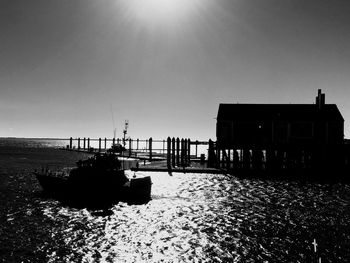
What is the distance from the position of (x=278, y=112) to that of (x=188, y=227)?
3504 centimetres

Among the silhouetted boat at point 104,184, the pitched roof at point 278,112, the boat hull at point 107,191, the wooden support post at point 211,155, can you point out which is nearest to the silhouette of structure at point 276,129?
the pitched roof at point 278,112

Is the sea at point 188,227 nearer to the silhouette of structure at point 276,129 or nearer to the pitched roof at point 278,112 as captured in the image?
the silhouette of structure at point 276,129

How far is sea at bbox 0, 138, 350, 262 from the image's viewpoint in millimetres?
15828

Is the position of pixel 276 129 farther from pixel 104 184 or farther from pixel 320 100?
pixel 104 184

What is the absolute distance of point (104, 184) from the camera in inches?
1097

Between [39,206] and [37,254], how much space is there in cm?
1103

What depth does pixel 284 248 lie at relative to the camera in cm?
1659

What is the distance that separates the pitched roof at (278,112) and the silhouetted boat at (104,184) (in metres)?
24.5

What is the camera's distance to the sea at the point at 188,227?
15.8 meters

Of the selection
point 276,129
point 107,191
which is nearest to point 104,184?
point 107,191

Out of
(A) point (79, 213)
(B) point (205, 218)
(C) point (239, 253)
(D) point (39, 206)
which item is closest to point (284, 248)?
(C) point (239, 253)

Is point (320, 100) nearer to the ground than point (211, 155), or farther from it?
farther from it

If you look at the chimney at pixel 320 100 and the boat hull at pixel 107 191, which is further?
the chimney at pixel 320 100

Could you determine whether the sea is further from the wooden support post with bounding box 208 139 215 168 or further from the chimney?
the chimney
